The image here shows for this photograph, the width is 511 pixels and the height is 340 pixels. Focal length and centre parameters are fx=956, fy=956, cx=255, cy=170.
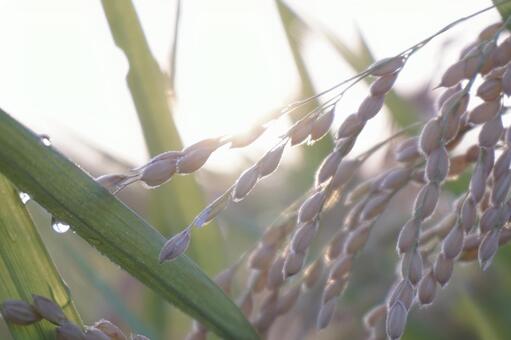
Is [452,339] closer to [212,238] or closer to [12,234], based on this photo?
[212,238]

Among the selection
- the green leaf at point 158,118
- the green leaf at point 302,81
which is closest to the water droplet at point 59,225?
the green leaf at point 158,118

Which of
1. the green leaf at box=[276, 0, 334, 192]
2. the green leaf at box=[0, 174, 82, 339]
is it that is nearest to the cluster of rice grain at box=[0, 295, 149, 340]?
the green leaf at box=[0, 174, 82, 339]

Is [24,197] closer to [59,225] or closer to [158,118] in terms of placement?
[59,225]

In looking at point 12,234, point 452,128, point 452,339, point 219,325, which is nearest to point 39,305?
point 12,234

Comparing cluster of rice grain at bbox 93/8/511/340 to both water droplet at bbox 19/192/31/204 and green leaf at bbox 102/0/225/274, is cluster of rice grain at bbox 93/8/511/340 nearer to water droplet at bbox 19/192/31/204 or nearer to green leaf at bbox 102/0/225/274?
water droplet at bbox 19/192/31/204

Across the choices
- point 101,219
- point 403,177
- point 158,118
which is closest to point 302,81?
point 158,118

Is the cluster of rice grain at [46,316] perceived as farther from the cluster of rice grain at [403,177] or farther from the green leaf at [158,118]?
the green leaf at [158,118]
